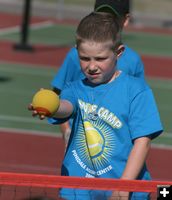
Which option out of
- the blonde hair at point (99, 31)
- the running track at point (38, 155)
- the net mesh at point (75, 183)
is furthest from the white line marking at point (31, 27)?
the net mesh at point (75, 183)

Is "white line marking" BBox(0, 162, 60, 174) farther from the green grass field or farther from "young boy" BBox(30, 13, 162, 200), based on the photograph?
"young boy" BBox(30, 13, 162, 200)

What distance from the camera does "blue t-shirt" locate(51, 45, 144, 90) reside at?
5.46 metres

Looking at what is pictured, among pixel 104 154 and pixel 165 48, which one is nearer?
pixel 104 154

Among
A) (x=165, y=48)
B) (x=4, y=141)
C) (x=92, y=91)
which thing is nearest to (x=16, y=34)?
(x=165, y=48)

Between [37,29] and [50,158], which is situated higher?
[50,158]

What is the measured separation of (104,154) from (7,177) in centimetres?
90

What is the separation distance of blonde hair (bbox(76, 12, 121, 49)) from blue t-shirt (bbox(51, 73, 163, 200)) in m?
0.29

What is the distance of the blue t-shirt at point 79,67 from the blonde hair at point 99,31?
3.82 ft

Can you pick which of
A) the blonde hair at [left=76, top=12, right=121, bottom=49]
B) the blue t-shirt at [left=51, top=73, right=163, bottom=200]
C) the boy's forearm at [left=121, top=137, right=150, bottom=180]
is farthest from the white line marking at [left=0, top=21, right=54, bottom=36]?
the boy's forearm at [left=121, top=137, right=150, bottom=180]

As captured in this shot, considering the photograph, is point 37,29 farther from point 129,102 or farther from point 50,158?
point 129,102

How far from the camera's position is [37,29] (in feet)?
75.0

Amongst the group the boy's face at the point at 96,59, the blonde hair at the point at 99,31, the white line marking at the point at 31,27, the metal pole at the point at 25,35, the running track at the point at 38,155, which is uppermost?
the blonde hair at the point at 99,31

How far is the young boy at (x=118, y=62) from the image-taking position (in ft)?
17.7

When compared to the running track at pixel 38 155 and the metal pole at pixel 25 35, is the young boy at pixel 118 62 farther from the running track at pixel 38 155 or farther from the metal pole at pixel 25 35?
the metal pole at pixel 25 35
